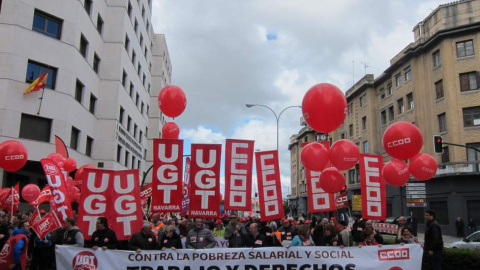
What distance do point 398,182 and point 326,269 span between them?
20.0 ft

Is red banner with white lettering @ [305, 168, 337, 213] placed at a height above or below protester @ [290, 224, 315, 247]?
above

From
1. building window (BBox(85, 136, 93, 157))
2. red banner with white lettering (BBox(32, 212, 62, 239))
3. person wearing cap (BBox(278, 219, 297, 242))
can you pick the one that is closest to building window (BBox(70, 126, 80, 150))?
building window (BBox(85, 136, 93, 157))

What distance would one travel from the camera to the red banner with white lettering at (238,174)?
9000 millimetres

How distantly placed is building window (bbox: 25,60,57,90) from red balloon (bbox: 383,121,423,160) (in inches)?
743

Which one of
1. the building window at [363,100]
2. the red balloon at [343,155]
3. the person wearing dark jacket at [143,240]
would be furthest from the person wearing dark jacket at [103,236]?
the building window at [363,100]

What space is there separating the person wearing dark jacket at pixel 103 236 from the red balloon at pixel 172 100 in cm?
553

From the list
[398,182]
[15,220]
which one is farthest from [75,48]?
[398,182]

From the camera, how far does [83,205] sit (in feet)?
27.7

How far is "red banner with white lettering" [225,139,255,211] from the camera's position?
9.00m

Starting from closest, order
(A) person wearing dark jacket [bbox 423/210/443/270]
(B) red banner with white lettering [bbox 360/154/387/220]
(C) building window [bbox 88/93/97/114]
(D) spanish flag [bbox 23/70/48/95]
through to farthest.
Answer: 1. (A) person wearing dark jacket [bbox 423/210/443/270]
2. (B) red banner with white lettering [bbox 360/154/387/220]
3. (D) spanish flag [bbox 23/70/48/95]
4. (C) building window [bbox 88/93/97/114]

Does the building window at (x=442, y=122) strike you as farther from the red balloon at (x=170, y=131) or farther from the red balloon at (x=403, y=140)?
the red balloon at (x=170, y=131)

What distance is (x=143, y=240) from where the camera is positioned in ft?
26.9

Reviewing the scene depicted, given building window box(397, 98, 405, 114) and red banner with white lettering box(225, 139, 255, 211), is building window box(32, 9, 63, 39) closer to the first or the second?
red banner with white lettering box(225, 139, 255, 211)

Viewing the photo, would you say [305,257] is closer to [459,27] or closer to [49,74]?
[49,74]
